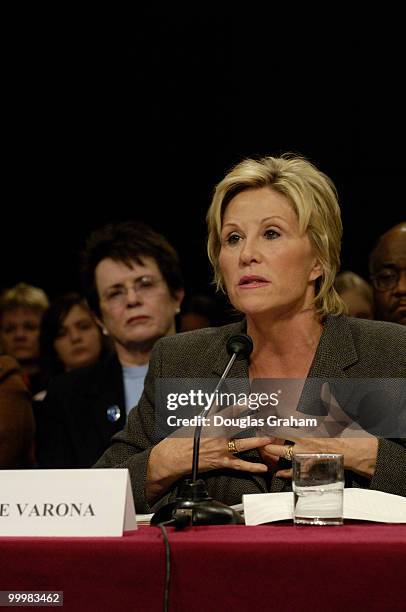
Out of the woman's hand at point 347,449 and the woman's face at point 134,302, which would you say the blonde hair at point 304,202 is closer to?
the woman's hand at point 347,449

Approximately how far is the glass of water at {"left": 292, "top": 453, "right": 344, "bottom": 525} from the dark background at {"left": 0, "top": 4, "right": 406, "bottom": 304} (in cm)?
315

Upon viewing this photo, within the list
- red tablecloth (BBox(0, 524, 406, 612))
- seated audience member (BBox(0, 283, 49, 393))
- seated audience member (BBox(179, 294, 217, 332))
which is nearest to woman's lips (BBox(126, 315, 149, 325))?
seated audience member (BBox(179, 294, 217, 332))

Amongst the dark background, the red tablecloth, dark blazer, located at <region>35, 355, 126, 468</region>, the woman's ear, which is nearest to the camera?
the red tablecloth

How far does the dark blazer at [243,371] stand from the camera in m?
1.90

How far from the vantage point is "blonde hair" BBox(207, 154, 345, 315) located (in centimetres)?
218

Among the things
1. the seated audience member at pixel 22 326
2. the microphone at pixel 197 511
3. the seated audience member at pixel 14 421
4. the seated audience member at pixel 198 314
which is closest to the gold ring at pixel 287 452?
the microphone at pixel 197 511

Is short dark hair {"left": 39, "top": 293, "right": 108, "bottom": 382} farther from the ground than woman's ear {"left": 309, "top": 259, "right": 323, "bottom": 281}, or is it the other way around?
woman's ear {"left": 309, "top": 259, "right": 323, "bottom": 281}

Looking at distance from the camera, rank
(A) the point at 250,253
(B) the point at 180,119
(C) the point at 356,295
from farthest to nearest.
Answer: (B) the point at 180,119 → (C) the point at 356,295 → (A) the point at 250,253

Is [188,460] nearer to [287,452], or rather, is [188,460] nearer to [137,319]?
[287,452]

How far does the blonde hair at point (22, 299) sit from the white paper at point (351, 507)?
3.07 metres

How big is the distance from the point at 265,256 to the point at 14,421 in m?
1.30

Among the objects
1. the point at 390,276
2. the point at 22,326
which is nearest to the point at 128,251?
the point at 390,276

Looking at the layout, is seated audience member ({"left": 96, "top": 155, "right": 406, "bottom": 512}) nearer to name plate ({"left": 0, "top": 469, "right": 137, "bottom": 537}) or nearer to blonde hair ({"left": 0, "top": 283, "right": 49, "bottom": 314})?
name plate ({"left": 0, "top": 469, "right": 137, "bottom": 537})

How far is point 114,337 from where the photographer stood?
10.3 ft
